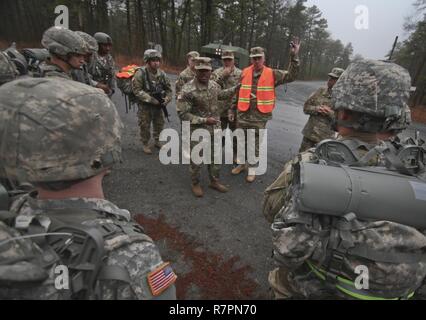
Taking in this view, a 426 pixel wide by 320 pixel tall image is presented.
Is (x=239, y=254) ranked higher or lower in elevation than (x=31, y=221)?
lower

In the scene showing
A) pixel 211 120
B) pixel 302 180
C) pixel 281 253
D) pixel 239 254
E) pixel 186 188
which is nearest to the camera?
pixel 302 180

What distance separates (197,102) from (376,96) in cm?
281

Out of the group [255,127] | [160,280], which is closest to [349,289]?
[160,280]

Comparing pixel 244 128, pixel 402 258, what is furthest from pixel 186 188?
pixel 402 258

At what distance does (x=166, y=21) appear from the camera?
26.0m

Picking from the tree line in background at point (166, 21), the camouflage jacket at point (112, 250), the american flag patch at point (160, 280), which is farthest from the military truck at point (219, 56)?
the american flag patch at point (160, 280)

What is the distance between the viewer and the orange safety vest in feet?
14.6

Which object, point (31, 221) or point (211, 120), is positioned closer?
point (31, 221)

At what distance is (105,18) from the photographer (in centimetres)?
2381

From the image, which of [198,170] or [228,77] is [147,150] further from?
[228,77]

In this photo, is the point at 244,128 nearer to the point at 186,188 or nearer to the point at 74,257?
the point at 186,188
